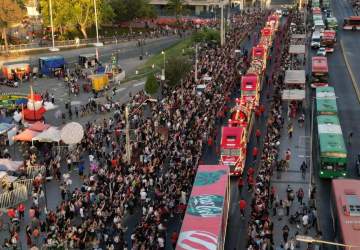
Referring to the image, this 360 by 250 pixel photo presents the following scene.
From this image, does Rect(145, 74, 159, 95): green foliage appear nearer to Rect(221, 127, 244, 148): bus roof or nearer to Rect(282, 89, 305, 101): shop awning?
Rect(282, 89, 305, 101): shop awning

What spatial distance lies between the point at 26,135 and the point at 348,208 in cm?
2406

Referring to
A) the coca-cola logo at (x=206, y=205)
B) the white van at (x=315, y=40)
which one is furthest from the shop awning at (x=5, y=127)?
the white van at (x=315, y=40)

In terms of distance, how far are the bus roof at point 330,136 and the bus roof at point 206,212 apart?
342 inches

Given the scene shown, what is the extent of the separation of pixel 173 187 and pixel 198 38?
49882 mm

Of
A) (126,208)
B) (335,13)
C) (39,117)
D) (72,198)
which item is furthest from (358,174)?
(335,13)

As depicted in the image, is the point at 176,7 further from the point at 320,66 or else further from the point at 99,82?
the point at 320,66

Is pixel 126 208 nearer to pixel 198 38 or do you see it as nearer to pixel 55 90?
pixel 55 90

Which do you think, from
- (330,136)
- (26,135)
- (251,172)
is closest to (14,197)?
(26,135)

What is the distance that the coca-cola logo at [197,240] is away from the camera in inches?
920

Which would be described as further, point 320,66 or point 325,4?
point 325,4

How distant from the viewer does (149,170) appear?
116 feet

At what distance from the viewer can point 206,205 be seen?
26656mm

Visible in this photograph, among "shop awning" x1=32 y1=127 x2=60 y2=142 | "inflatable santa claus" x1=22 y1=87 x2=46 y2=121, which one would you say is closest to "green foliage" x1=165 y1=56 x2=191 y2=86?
"inflatable santa claus" x1=22 y1=87 x2=46 y2=121

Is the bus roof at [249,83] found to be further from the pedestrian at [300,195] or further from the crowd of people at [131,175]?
Result: the pedestrian at [300,195]
